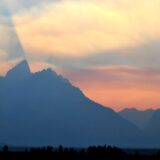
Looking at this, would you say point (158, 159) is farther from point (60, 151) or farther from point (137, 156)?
point (60, 151)

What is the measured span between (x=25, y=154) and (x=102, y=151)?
6.65 metres

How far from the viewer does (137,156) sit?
53562mm

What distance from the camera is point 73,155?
53.5m

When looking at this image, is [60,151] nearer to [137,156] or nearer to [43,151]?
[43,151]

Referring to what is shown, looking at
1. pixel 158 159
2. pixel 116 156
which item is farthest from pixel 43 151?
pixel 158 159

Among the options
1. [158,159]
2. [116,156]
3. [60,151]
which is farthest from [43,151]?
[158,159]

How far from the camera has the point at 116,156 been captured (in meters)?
53.0

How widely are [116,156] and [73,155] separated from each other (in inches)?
143

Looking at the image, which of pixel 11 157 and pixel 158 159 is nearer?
pixel 11 157

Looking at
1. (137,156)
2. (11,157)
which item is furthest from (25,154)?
(137,156)

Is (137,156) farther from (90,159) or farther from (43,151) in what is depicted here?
(43,151)

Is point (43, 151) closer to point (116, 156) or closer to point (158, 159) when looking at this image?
point (116, 156)

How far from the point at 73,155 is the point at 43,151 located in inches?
100

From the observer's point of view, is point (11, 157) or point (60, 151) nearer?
point (11, 157)
